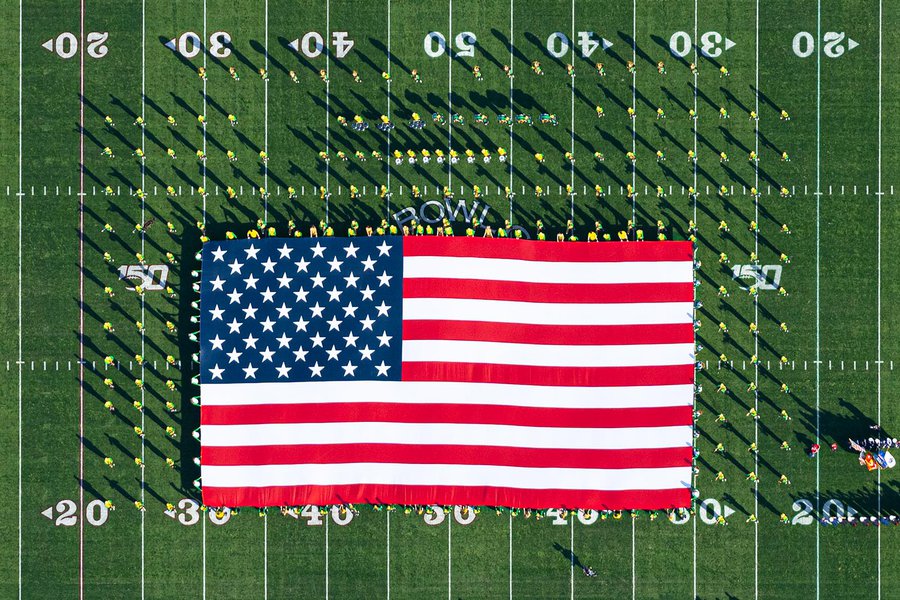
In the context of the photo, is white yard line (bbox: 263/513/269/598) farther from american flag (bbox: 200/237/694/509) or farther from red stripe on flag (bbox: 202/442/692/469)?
red stripe on flag (bbox: 202/442/692/469)

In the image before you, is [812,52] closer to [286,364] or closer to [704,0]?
[704,0]

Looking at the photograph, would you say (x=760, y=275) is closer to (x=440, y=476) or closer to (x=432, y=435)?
(x=432, y=435)

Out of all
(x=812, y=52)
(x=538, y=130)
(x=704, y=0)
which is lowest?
(x=538, y=130)

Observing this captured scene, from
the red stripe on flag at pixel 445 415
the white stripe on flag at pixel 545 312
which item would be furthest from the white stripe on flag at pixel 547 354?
the red stripe on flag at pixel 445 415

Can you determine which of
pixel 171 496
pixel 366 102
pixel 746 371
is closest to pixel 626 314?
pixel 746 371

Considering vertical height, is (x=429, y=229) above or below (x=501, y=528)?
above

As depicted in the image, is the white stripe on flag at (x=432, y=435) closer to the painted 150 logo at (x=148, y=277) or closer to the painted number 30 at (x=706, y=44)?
the painted 150 logo at (x=148, y=277)

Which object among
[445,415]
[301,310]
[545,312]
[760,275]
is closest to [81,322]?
[301,310]
